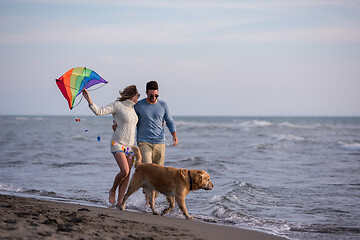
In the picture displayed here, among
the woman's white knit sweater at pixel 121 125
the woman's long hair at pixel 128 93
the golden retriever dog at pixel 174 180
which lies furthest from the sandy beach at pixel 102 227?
the woman's long hair at pixel 128 93

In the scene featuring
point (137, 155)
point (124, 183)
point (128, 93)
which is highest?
point (128, 93)

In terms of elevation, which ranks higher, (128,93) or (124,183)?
(128,93)

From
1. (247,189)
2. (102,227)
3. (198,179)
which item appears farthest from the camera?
(247,189)

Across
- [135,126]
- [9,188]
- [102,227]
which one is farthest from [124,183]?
[9,188]

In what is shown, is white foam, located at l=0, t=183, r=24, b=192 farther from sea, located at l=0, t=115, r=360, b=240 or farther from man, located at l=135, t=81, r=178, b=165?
man, located at l=135, t=81, r=178, b=165

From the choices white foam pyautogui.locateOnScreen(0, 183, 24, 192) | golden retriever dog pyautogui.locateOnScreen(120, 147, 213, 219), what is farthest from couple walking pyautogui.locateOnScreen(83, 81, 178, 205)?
white foam pyautogui.locateOnScreen(0, 183, 24, 192)

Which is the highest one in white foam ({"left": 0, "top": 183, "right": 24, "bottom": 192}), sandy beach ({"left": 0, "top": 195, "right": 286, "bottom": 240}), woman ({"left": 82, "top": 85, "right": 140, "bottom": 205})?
woman ({"left": 82, "top": 85, "right": 140, "bottom": 205})

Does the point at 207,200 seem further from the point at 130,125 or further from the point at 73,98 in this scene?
the point at 73,98

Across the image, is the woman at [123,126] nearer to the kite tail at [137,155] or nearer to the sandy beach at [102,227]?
the kite tail at [137,155]

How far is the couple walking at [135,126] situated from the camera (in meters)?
6.64

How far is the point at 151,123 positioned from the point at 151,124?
18mm

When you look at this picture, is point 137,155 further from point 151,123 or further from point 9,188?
point 9,188

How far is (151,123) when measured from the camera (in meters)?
6.99

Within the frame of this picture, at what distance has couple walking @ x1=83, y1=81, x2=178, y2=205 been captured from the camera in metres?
6.64
